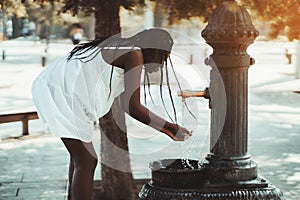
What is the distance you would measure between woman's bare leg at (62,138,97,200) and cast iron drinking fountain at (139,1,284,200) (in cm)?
49

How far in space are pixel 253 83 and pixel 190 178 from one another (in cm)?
1767

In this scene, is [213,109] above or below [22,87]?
above

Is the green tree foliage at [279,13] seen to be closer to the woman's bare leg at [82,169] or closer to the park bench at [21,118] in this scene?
the woman's bare leg at [82,169]

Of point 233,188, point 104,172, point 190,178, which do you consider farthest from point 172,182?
point 104,172

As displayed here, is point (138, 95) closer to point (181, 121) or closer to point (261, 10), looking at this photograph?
point (181, 121)

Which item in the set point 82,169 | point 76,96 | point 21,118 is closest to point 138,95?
point 76,96

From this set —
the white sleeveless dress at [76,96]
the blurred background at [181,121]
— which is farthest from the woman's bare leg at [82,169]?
the blurred background at [181,121]

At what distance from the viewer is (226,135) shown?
372 cm

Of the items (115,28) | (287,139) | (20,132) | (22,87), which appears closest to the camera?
(115,28)

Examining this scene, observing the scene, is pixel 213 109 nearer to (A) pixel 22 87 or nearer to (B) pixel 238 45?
(B) pixel 238 45

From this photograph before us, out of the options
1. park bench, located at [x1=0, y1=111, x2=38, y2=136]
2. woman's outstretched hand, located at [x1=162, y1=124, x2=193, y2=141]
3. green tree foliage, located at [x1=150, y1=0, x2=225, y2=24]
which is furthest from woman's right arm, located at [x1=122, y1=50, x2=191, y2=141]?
park bench, located at [x1=0, y1=111, x2=38, y2=136]

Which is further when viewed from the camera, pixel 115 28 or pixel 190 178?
pixel 115 28

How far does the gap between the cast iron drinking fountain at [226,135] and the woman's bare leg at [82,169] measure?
0.49m

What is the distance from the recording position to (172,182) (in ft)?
12.1
